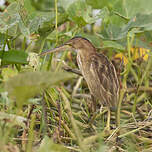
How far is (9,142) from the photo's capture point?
5.72 feet

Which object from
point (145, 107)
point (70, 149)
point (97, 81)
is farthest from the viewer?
point (145, 107)

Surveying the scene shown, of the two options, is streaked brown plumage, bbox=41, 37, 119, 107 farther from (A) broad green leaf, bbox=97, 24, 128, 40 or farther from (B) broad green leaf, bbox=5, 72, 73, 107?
(B) broad green leaf, bbox=5, 72, 73, 107

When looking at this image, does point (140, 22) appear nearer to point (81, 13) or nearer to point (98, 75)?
point (81, 13)

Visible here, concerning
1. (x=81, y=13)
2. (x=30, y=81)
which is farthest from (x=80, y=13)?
(x=30, y=81)

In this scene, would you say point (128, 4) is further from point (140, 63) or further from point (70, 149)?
point (70, 149)

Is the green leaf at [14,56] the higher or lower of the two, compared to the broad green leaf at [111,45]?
higher

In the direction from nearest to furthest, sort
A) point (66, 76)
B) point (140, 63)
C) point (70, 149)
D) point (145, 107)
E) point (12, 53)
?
point (66, 76), point (70, 149), point (12, 53), point (145, 107), point (140, 63)

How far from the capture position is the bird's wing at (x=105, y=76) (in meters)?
2.26

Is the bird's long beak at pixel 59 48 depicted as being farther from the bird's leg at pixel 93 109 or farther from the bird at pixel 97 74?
the bird's leg at pixel 93 109

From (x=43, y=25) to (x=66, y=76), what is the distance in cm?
116

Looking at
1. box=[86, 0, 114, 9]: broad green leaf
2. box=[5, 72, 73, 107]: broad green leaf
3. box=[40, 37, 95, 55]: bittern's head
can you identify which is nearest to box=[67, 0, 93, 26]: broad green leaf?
box=[40, 37, 95, 55]: bittern's head

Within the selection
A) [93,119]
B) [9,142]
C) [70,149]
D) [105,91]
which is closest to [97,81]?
[105,91]

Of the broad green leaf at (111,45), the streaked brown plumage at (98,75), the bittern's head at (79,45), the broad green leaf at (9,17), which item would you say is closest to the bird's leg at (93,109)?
the streaked brown plumage at (98,75)

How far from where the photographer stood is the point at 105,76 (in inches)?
89.4
